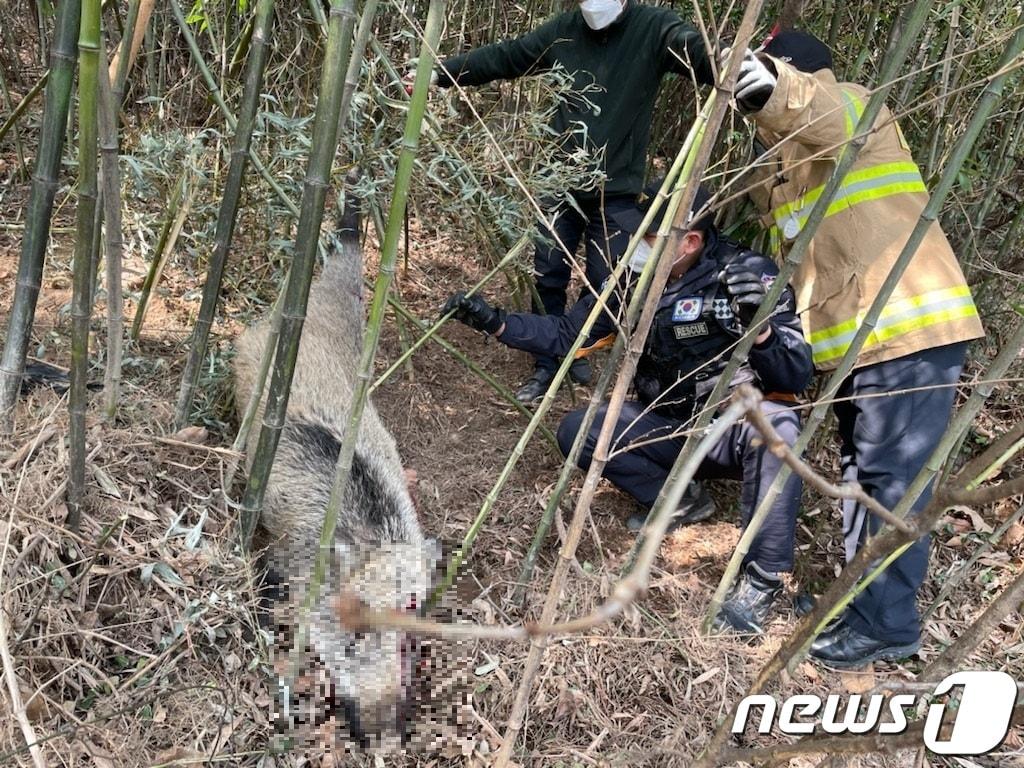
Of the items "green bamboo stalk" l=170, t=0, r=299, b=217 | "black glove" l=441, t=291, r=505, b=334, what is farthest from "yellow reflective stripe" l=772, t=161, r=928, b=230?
"green bamboo stalk" l=170, t=0, r=299, b=217

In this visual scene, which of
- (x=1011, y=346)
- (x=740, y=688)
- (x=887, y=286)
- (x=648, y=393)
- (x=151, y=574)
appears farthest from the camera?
(x=648, y=393)

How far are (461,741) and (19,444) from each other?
59.9 inches

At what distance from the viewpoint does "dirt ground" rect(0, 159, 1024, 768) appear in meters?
2.02

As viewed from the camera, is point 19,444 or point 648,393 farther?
point 648,393

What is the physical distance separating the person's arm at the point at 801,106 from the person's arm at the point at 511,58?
1427 millimetres

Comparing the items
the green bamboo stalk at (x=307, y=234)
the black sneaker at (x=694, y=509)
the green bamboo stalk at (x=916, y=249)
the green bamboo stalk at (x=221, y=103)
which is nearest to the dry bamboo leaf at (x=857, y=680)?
the green bamboo stalk at (x=916, y=249)

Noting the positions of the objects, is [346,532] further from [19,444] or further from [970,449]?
[970,449]

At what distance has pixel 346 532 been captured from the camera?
9.07 ft

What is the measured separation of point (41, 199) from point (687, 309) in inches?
84.8

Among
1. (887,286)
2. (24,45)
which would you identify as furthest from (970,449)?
(24,45)

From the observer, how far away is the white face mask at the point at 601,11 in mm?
3428

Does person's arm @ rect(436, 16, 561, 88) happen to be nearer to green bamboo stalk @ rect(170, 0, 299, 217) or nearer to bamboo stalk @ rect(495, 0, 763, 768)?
green bamboo stalk @ rect(170, 0, 299, 217)

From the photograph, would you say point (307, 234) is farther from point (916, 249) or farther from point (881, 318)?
point (881, 318)

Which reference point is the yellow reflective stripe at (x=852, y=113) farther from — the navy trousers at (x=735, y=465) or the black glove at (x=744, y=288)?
the navy trousers at (x=735, y=465)
